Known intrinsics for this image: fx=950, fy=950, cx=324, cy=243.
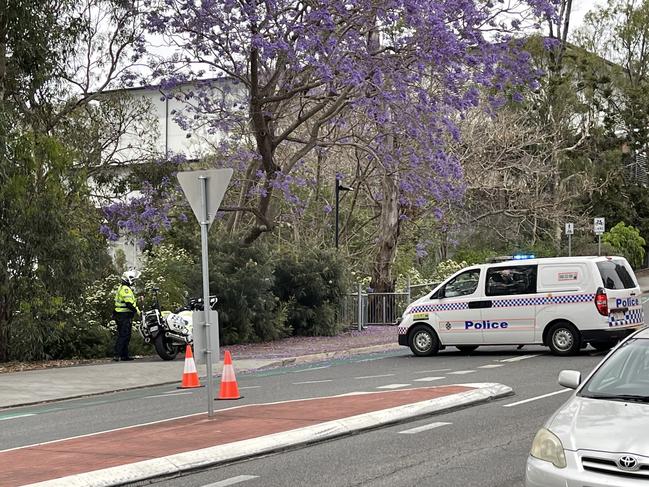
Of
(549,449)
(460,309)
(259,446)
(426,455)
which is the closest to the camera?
(549,449)

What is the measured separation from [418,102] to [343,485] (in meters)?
15.5

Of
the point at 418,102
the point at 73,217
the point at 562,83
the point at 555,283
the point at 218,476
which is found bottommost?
the point at 218,476

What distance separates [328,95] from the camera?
22469 millimetres

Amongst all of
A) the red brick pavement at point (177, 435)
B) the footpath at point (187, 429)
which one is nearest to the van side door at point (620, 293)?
the footpath at point (187, 429)

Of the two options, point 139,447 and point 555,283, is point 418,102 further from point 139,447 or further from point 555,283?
point 139,447

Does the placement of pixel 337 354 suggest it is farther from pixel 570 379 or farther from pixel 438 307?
pixel 570 379

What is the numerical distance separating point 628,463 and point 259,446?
4690mm

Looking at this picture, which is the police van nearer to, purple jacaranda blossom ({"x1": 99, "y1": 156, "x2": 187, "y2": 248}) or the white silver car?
purple jacaranda blossom ({"x1": 99, "y1": 156, "x2": 187, "y2": 248})

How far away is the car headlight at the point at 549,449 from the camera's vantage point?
233 inches

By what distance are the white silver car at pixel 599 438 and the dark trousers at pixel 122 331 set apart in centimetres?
1440

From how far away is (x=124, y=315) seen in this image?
20172mm

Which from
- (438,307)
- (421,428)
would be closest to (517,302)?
(438,307)

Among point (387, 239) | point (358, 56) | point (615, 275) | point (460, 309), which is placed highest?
point (358, 56)

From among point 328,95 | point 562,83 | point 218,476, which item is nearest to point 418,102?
point 328,95
